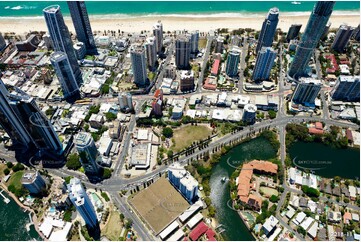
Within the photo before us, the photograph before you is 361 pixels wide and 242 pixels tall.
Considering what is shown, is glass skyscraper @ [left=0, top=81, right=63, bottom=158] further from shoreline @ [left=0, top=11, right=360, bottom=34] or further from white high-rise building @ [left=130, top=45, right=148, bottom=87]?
Result: shoreline @ [left=0, top=11, right=360, bottom=34]

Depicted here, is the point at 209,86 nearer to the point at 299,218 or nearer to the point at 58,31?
the point at 299,218

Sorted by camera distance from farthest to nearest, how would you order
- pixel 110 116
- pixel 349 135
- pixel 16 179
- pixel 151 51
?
pixel 151 51
pixel 110 116
pixel 349 135
pixel 16 179

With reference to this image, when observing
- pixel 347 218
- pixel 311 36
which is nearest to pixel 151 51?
pixel 311 36

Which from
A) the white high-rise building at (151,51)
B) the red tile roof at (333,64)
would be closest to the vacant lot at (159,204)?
the white high-rise building at (151,51)

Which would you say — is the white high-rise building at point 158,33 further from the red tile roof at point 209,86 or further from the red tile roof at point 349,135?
the red tile roof at point 349,135

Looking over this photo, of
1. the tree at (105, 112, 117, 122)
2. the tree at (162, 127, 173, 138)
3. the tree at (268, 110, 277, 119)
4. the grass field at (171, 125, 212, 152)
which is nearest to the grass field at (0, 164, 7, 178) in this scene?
the tree at (105, 112, 117, 122)

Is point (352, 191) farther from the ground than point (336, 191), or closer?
farther from the ground
